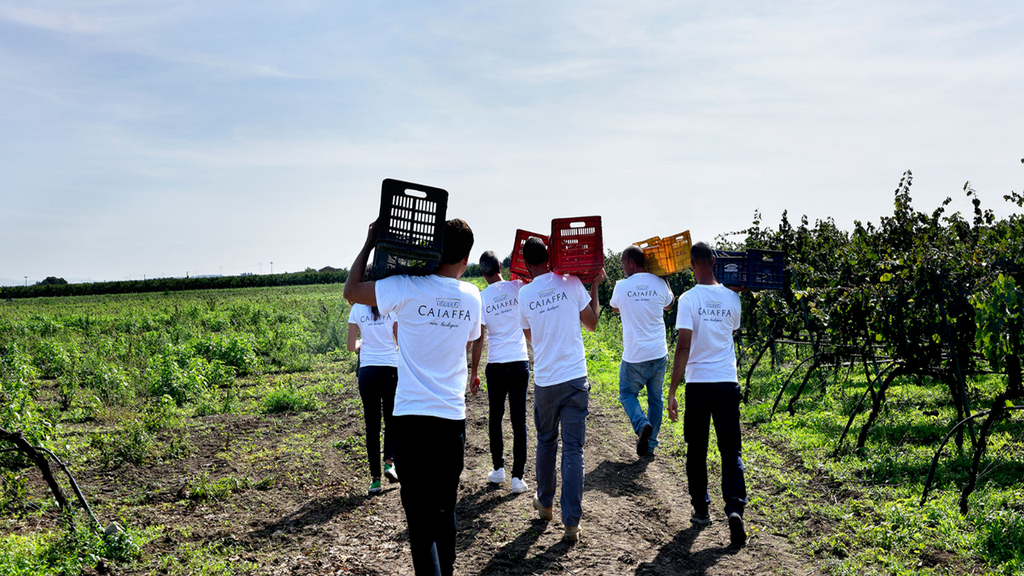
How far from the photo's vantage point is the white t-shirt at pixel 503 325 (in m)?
5.95

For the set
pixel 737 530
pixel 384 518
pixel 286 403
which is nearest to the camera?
pixel 737 530

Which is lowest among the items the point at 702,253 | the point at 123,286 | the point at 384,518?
the point at 384,518

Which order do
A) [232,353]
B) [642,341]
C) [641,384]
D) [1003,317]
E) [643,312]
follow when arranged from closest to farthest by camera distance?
[1003,317] < [643,312] < [642,341] < [641,384] < [232,353]

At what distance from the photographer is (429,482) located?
3381 millimetres

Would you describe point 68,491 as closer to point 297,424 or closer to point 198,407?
point 297,424

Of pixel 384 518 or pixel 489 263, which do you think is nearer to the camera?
pixel 384 518

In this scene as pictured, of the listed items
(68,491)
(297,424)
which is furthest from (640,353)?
(68,491)

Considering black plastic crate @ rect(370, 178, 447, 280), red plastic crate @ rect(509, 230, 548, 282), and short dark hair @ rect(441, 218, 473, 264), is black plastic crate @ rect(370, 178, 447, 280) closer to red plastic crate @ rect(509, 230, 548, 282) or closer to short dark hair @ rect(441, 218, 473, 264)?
short dark hair @ rect(441, 218, 473, 264)

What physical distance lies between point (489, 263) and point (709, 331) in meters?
2.22

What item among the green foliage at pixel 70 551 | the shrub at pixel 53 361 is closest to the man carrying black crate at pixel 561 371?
the green foliage at pixel 70 551

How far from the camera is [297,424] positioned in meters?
9.52

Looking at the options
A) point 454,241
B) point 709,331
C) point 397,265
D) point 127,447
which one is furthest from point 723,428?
point 127,447

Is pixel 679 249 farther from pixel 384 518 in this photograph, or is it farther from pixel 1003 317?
pixel 384 518

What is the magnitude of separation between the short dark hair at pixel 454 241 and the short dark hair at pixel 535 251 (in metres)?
1.50
